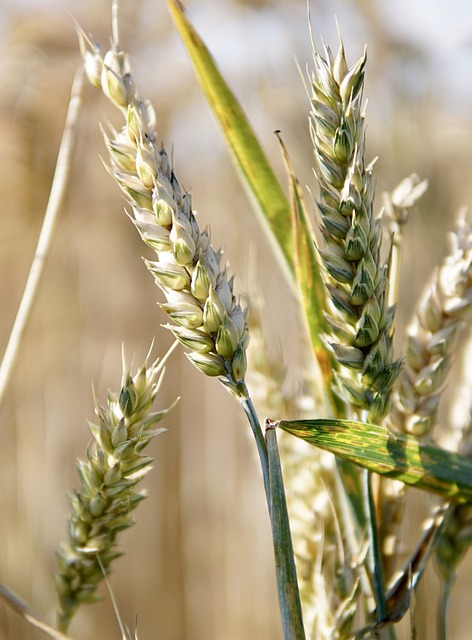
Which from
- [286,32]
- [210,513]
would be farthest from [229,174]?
[210,513]

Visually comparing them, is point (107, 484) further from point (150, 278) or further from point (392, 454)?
point (150, 278)

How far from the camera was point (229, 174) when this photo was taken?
5.76 feet

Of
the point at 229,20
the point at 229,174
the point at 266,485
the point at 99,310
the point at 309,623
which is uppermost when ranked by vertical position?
the point at 229,20

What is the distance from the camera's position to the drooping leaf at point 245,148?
51 cm

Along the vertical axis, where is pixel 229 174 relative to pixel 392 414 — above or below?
above

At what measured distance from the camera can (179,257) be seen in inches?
13.4

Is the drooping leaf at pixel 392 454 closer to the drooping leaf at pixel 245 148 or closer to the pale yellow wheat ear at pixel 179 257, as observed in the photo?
the pale yellow wheat ear at pixel 179 257

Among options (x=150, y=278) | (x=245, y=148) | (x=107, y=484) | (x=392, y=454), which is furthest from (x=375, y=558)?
(x=150, y=278)

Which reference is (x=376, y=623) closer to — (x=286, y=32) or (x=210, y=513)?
(x=286, y=32)

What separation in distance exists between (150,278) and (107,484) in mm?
1475

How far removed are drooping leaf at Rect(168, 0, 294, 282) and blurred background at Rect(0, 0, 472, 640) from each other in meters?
0.68

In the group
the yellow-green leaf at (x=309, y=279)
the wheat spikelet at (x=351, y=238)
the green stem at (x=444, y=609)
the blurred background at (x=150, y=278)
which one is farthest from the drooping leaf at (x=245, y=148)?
the blurred background at (x=150, y=278)

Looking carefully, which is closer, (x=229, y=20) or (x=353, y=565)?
(x=353, y=565)

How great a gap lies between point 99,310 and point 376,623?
4.62ft
